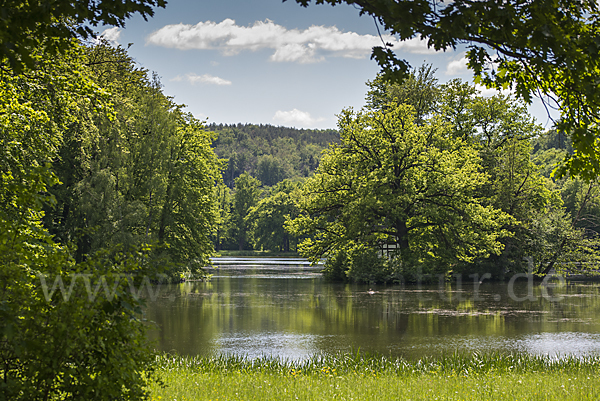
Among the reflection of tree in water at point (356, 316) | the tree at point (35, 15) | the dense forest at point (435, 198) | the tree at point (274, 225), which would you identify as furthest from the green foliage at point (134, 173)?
the tree at point (274, 225)

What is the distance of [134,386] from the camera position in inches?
179

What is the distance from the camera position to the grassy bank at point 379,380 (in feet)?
24.0

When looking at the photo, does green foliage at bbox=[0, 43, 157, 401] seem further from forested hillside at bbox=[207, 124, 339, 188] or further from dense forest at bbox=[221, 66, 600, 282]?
forested hillside at bbox=[207, 124, 339, 188]

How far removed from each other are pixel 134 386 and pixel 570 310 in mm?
19966

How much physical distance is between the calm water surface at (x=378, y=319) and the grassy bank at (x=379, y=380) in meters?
1.17

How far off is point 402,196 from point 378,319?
1227 centimetres

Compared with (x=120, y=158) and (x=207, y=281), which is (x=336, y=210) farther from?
(x=120, y=158)

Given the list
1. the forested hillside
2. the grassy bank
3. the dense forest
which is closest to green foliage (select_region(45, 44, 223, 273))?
the dense forest

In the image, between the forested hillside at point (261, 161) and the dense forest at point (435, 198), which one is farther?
the forested hillside at point (261, 161)

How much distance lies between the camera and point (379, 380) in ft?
28.4

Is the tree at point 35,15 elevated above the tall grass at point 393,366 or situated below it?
above

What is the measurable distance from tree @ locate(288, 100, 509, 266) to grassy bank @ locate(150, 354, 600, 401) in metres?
19.8

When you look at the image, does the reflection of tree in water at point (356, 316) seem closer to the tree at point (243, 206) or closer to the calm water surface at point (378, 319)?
the calm water surface at point (378, 319)

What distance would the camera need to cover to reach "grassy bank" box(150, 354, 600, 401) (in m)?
7.30
